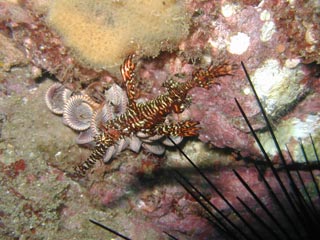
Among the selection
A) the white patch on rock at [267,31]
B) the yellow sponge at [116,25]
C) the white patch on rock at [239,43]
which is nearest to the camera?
the white patch on rock at [267,31]

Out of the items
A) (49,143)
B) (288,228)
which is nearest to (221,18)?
(49,143)

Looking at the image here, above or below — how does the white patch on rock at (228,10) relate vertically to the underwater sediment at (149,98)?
above

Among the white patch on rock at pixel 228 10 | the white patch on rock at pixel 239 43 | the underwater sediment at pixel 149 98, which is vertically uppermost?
the white patch on rock at pixel 228 10

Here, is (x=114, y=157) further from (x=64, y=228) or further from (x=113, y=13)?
(x=113, y=13)

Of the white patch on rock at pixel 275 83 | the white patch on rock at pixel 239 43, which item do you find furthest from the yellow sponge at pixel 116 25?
the white patch on rock at pixel 275 83

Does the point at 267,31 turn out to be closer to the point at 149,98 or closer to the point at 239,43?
the point at 239,43

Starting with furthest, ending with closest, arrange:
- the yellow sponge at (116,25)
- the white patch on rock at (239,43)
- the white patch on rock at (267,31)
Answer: the yellow sponge at (116,25), the white patch on rock at (239,43), the white patch on rock at (267,31)

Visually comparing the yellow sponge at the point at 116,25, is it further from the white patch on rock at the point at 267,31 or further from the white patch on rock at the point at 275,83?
the white patch on rock at the point at 275,83
